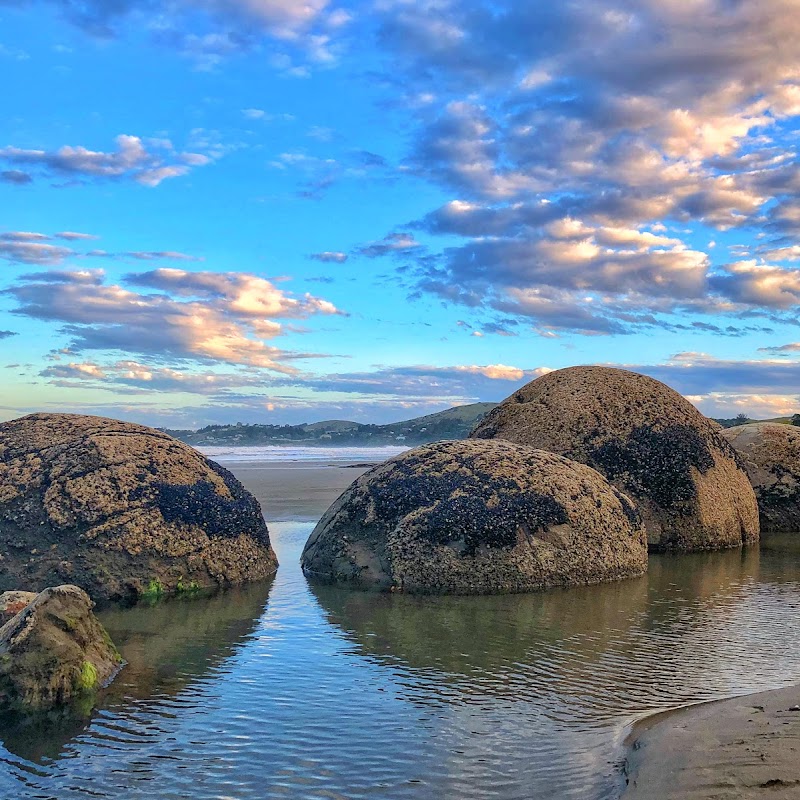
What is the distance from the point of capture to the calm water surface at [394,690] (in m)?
4.18

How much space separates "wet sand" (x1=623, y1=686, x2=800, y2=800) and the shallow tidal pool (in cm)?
20

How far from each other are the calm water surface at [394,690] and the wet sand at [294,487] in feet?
27.1

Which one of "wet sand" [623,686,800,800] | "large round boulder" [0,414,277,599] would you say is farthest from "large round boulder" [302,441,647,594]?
"wet sand" [623,686,800,800]

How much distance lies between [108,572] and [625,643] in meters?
5.19

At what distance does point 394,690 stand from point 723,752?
223 centimetres

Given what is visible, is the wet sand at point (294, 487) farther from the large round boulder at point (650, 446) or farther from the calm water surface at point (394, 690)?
the calm water surface at point (394, 690)

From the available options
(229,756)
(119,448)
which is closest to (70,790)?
(229,756)

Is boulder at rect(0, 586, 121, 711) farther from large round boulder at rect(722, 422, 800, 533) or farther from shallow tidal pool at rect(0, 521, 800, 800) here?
large round boulder at rect(722, 422, 800, 533)

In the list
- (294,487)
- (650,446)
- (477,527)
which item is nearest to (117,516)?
(477,527)

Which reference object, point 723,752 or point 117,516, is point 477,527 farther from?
point 723,752

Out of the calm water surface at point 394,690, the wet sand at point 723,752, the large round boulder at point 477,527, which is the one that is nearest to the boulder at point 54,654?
the calm water surface at point 394,690

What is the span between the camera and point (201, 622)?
7688 millimetres

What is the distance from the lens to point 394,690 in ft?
18.2

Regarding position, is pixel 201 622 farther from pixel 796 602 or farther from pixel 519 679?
pixel 796 602
